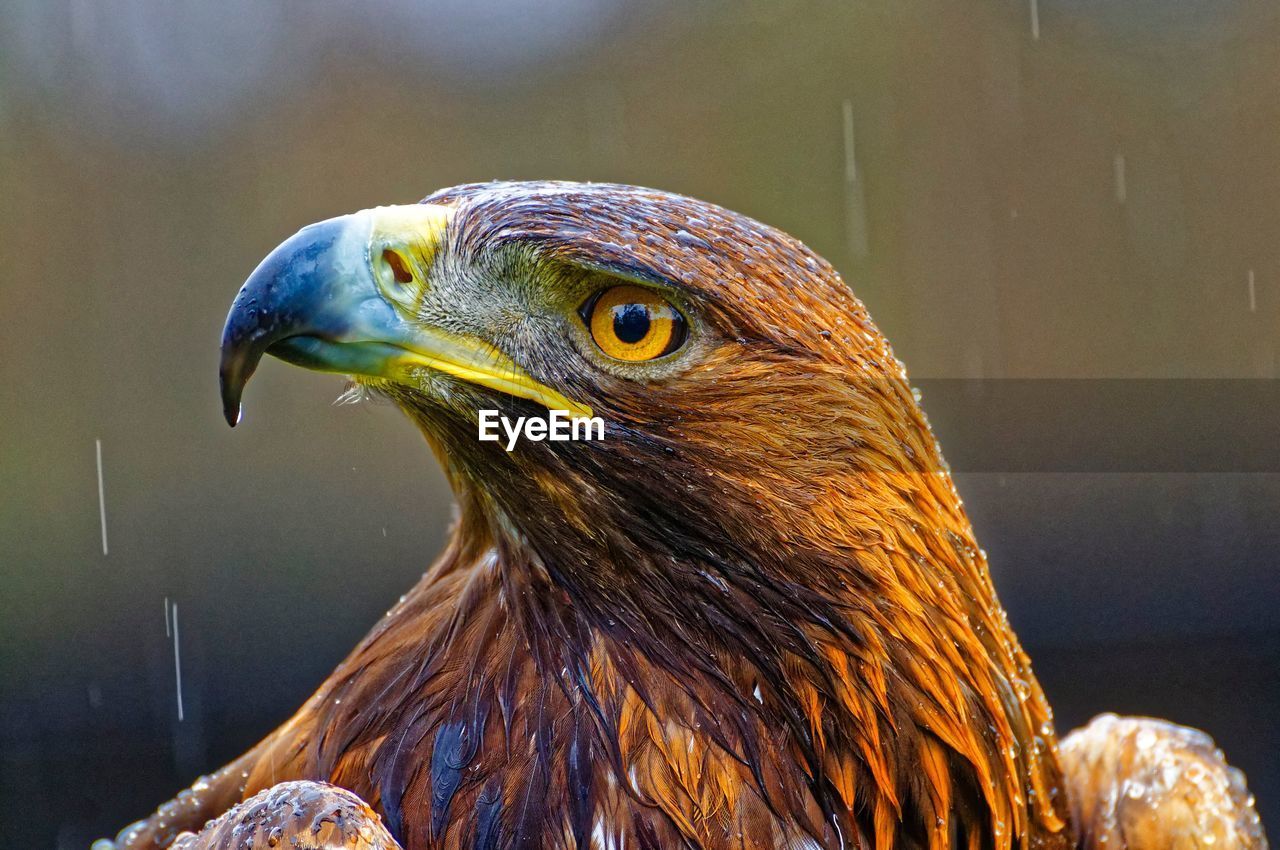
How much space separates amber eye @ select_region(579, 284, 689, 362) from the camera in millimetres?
1048

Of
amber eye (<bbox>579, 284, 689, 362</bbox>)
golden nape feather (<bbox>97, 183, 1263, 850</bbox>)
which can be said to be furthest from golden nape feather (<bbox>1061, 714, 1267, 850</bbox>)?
amber eye (<bbox>579, 284, 689, 362</bbox>)

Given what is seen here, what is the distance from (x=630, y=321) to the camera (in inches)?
41.3

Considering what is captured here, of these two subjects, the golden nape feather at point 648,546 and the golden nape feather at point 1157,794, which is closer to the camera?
the golden nape feather at point 648,546

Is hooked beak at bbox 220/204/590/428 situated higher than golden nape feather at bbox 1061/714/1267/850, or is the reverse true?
hooked beak at bbox 220/204/590/428

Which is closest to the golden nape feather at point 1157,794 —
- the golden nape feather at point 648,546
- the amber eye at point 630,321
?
the golden nape feather at point 648,546

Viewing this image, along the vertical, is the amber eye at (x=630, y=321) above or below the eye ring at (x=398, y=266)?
below

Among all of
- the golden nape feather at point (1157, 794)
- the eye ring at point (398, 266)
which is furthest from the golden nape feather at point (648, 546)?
the golden nape feather at point (1157, 794)

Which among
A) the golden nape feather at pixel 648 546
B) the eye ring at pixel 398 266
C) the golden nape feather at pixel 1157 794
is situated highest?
the eye ring at pixel 398 266

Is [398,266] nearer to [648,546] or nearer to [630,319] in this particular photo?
[630,319]

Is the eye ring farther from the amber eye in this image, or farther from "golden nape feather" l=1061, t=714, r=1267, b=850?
"golden nape feather" l=1061, t=714, r=1267, b=850

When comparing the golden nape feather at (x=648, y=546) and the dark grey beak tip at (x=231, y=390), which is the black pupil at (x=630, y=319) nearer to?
the golden nape feather at (x=648, y=546)

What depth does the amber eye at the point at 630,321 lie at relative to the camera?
3.44 feet

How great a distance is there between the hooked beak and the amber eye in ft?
0.24

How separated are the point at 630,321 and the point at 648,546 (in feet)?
0.75
